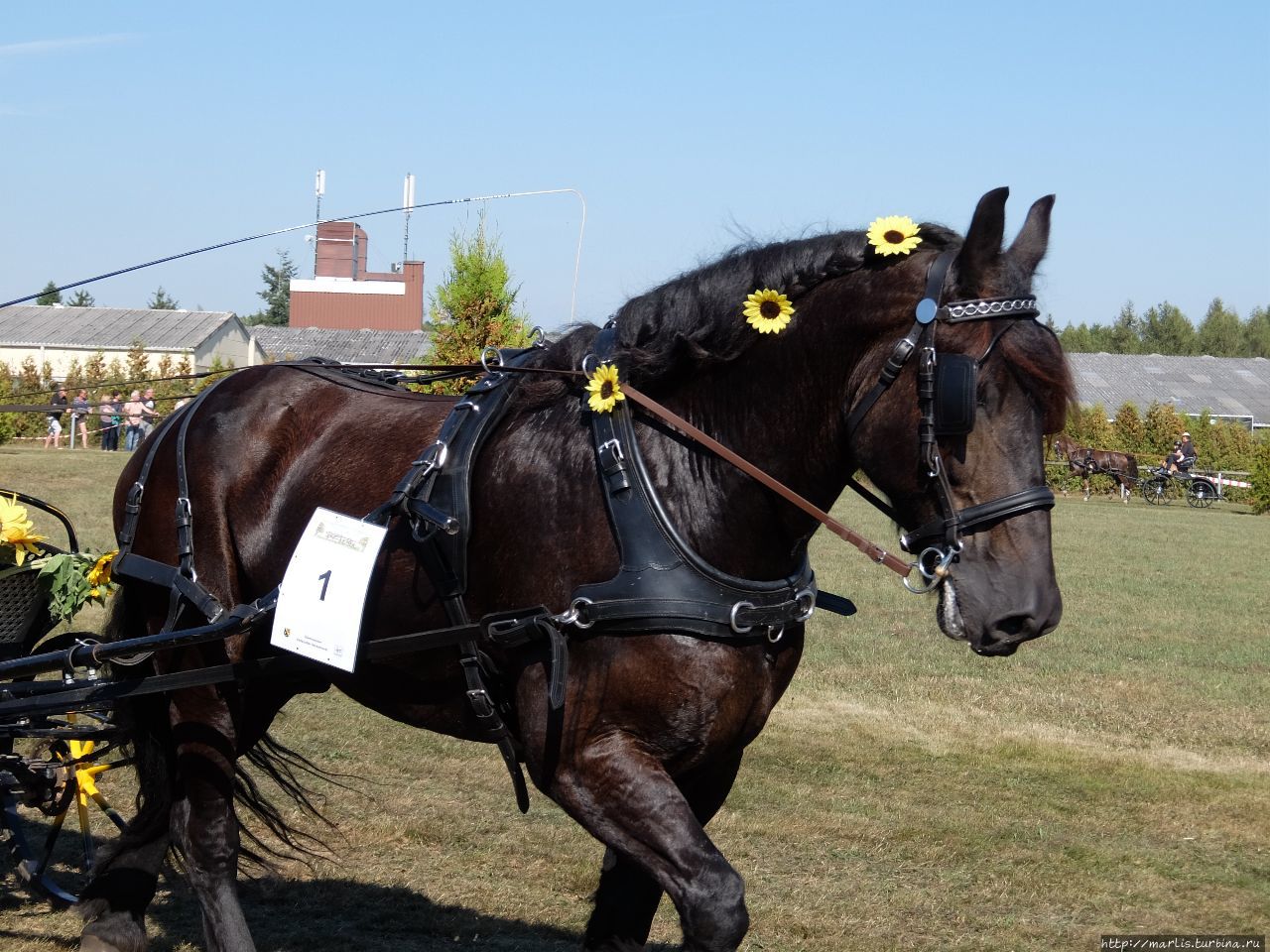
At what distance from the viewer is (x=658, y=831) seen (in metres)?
2.94

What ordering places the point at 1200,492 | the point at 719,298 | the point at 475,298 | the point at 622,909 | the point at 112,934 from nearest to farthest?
the point at 719,298
the point at 622,909
the point at 112,934
the point at 475,298
the point at 1200,492

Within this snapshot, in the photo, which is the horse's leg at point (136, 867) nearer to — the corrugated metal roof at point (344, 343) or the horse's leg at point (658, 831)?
the horse's leg at point (658, 831)

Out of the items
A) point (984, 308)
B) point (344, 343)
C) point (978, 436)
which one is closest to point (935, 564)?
point (978, 436)

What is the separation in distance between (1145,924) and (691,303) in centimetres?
312

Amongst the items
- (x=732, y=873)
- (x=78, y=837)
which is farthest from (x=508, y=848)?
(x=732, y=873)

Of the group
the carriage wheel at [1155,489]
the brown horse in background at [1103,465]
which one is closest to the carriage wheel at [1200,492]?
the carriage wheel at [1155,489]

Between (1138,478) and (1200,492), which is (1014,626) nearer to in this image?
(1200,492)

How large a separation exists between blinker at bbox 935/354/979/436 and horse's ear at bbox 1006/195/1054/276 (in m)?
0.34

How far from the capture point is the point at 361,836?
226 inches

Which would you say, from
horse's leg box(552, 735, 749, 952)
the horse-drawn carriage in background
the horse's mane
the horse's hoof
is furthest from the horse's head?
the horse-drawn carriage in background

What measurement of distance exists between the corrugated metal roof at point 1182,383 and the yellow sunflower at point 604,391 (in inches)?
2427

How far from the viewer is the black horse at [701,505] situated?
2844mm

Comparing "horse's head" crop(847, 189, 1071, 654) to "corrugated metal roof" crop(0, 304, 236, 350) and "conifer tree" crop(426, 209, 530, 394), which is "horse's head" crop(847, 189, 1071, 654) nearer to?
"conifer tree" crop(426, 209, 530, 394)

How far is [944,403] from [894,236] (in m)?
0.48
